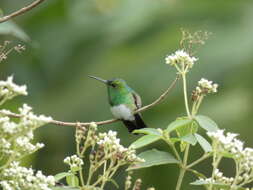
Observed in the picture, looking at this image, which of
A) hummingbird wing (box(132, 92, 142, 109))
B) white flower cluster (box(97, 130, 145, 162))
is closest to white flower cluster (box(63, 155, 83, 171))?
white flower cluster (box(97, 130, 145, 162))

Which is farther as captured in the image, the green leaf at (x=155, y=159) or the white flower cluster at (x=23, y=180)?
the green leaf at (x=155, y=159)

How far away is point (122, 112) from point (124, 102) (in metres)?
0.20

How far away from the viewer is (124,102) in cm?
464

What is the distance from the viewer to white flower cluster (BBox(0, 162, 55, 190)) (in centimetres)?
205

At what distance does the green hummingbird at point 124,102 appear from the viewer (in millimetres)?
4379

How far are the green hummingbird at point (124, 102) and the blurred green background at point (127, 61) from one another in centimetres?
298

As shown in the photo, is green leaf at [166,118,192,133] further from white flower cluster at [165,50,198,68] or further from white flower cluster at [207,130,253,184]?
white flower cluster at [165,50,198,68]

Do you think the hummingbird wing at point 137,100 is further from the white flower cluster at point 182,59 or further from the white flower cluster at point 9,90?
the white flower cluster at point 9,90

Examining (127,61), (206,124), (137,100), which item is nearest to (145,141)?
(206,124)

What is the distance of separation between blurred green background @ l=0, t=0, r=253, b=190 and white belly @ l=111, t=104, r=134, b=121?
310 centimetres

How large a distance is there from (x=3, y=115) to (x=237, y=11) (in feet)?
27.5

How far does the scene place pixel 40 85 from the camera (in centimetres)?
897

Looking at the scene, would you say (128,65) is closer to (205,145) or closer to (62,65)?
(62,65)

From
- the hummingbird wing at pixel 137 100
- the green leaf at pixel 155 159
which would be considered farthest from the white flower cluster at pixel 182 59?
the hummingbird wing at pixel 137 100
